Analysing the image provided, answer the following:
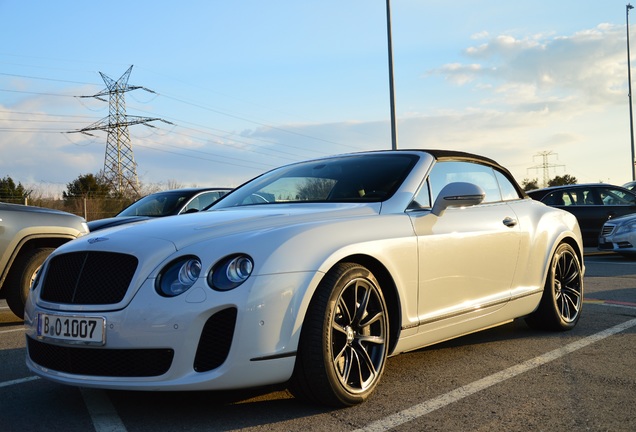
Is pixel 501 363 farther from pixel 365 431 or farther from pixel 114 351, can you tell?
Result: pixel 114 351

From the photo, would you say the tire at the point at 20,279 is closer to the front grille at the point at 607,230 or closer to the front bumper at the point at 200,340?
the front bumper at the point at 200,340

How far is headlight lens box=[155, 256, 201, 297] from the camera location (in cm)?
339

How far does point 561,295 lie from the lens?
596cm

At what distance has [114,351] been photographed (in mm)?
3420

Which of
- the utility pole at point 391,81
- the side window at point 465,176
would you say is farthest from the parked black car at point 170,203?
the utility pole at point 391,81

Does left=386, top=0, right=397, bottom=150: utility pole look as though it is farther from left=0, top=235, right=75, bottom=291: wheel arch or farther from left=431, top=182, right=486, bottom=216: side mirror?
left=431, top=182, right=486, bottom=216: side mirror

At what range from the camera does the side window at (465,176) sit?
192 inches

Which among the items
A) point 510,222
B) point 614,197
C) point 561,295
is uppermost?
point 510,222

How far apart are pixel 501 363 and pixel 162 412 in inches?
90.0

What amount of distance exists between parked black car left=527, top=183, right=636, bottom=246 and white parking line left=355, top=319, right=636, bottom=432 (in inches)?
→ 419

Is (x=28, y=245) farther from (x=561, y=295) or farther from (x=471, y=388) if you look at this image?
(x=561, y=295)

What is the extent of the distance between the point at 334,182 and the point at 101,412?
83.0 inches

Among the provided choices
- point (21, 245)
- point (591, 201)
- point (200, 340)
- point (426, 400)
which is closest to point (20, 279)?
point (21, 245)

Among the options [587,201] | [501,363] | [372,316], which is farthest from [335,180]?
[587,201]
